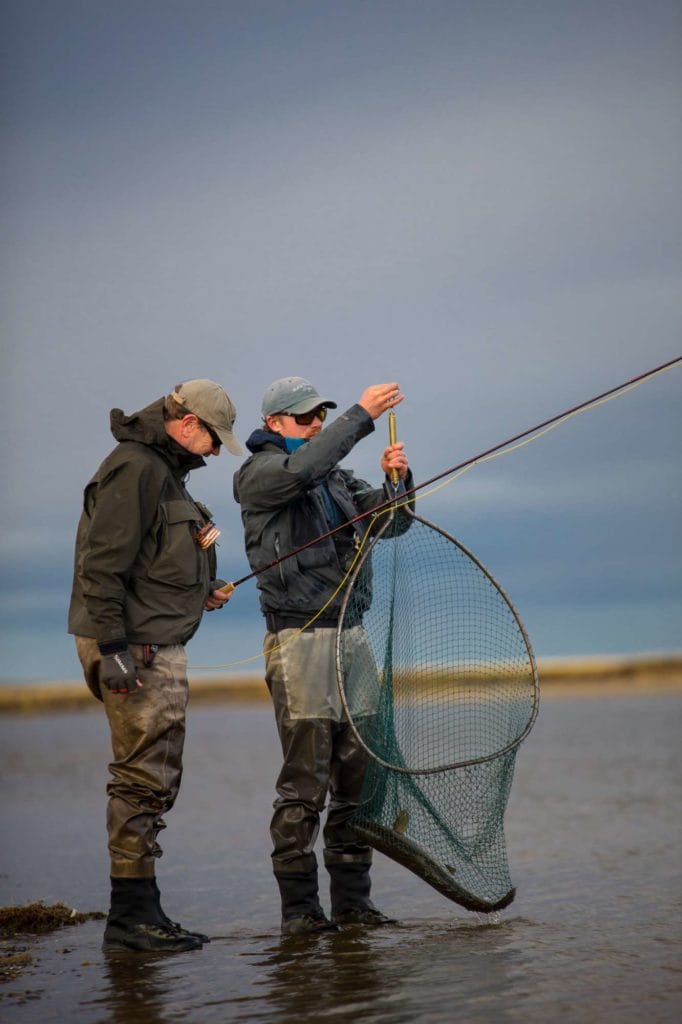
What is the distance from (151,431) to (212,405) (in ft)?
0.84

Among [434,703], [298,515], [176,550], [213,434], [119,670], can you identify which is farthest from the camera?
[434,703]

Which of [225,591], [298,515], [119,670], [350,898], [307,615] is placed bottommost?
[350,898]

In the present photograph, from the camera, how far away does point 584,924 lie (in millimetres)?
5363

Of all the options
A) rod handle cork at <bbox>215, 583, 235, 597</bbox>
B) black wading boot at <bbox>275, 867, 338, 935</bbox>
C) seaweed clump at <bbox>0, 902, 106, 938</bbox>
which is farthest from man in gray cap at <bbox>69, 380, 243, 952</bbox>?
seaweed clump at <bbox>0, 902, 106, 938</bbox>

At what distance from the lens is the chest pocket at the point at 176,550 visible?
201 inches

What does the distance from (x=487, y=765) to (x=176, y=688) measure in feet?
4.21

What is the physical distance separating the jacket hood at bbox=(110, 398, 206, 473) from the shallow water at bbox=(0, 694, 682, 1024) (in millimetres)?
1887

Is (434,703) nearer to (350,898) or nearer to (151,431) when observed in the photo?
(350,898)

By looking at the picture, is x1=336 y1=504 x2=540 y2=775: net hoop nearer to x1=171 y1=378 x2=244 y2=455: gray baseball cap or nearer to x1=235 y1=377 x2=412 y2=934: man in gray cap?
x1=235 y1=377 x2=412 y2=934: man in gray cap

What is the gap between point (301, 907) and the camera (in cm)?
520

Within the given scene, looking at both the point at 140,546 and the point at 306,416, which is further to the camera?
the point at 306,416

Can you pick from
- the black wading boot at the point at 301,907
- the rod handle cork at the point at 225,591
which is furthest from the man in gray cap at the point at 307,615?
the rod handle cork at the point at 225,591

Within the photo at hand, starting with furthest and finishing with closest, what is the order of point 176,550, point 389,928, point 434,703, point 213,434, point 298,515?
point 434,703 < point 298,515 < point 389,928 < point 213,434 < point 176,550

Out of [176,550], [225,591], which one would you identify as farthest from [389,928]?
[176,550]
